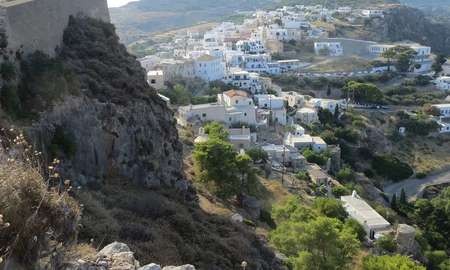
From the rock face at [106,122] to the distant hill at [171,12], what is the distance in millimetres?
93781

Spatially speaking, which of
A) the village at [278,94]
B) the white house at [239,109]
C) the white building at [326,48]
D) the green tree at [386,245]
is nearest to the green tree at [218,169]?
the village at [278,94]

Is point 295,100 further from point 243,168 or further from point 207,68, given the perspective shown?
point 243,168

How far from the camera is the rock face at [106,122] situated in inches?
580

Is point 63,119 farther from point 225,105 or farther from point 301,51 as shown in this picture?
point 301,51

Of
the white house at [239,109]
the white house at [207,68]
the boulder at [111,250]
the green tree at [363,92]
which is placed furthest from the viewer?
the green tree at [363,92]

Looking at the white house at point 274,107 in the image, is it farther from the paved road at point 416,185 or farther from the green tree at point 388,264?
the green tree at point 388,264

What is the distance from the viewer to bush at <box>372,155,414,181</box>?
145 ft

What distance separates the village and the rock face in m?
9.44

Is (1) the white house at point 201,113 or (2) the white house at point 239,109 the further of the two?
(2) the white house at point 239,109

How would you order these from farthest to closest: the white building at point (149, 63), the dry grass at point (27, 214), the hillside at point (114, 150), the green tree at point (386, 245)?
1. the white building at point (149, 63)
2. the green tree at point (386, 245)
3. the hillside at point (114, 150)
4. the dry grass at point (27, 214)

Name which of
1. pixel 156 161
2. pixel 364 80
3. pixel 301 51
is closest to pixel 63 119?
pixel 156 161

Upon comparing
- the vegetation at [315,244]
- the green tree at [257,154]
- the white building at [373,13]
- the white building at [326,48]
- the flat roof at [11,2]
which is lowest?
the white building at [326,48]

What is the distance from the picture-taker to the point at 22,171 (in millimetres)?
4816

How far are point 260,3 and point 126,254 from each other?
200 meters
